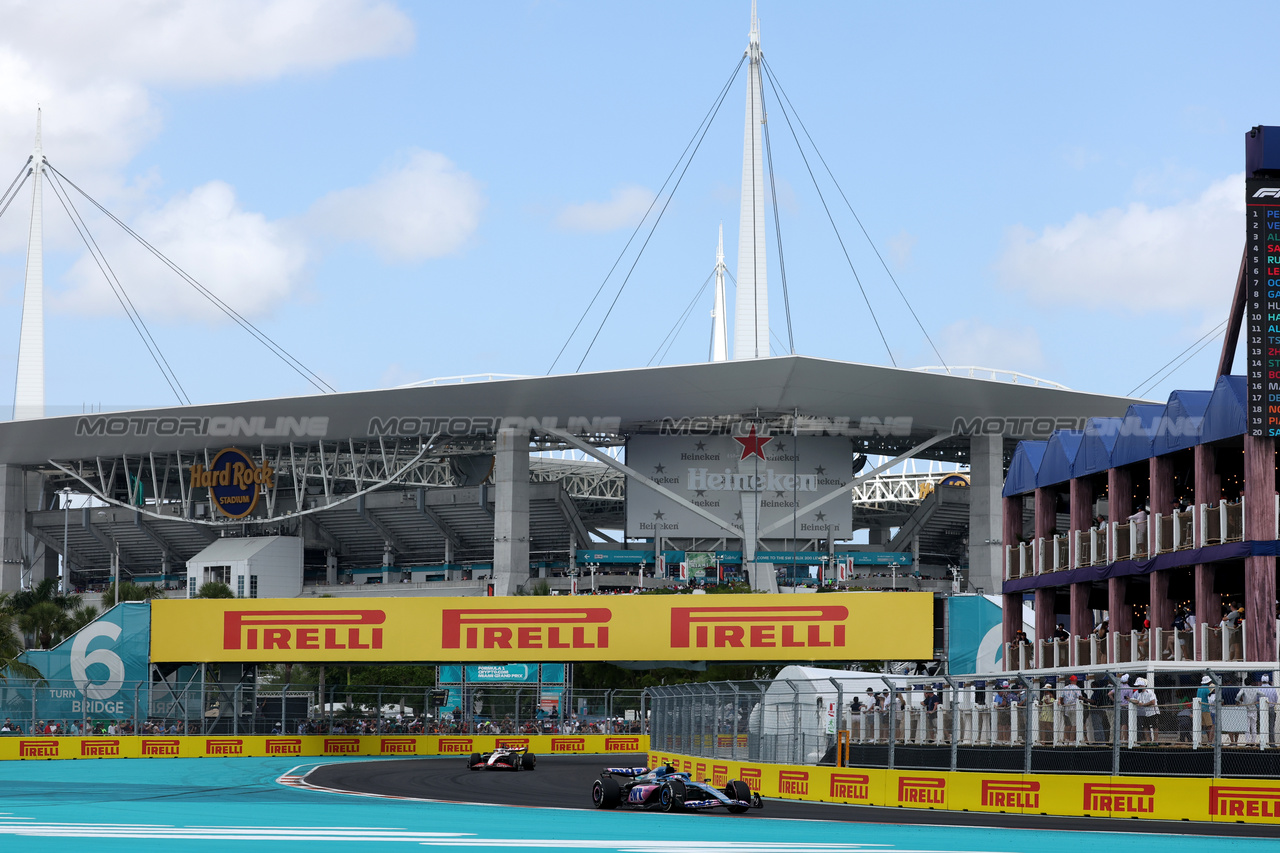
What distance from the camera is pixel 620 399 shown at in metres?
73.1

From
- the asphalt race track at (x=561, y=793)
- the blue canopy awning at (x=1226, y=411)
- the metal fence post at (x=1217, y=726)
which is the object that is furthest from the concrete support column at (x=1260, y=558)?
the asphalt race track at (x=561, y=793)

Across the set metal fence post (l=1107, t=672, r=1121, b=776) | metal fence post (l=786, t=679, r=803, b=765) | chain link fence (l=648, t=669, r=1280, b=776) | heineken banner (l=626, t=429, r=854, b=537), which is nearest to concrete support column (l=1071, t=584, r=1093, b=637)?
chain link fence (l=648, t=669, r=1280, b=776)

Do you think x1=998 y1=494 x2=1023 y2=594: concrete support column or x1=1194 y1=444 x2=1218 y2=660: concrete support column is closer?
x1=1194 y1=444 x2=1218 y2=660: concrete support column

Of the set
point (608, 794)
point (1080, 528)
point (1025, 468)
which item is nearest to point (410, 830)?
point (608, 794)

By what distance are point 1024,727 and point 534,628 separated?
24.4 metres

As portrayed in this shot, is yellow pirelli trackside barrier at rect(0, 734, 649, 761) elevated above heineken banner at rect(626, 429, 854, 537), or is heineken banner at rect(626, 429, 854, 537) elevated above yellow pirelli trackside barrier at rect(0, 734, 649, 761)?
heineken banner at rect(626, 429, 854, 537)

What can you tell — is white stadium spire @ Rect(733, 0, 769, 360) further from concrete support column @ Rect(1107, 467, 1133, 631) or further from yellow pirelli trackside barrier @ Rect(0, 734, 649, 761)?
concrete support column @ Rect(1107, 467, 1133, 631)

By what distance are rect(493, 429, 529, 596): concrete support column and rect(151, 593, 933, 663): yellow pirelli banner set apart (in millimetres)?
31974

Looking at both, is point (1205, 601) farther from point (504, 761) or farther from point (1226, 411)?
point (504, 761)

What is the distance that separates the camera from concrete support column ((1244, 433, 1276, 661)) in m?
27.6

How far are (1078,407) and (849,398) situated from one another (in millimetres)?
10983

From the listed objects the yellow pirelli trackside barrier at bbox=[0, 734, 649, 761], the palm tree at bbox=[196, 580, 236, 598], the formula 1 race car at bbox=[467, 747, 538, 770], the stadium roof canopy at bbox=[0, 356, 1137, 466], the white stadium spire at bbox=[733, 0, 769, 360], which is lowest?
the yellow pirelli trackside barrier at bbox=[0, 734, 649, 761]

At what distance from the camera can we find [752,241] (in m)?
73.7

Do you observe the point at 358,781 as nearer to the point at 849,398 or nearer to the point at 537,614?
the point at 537,614
